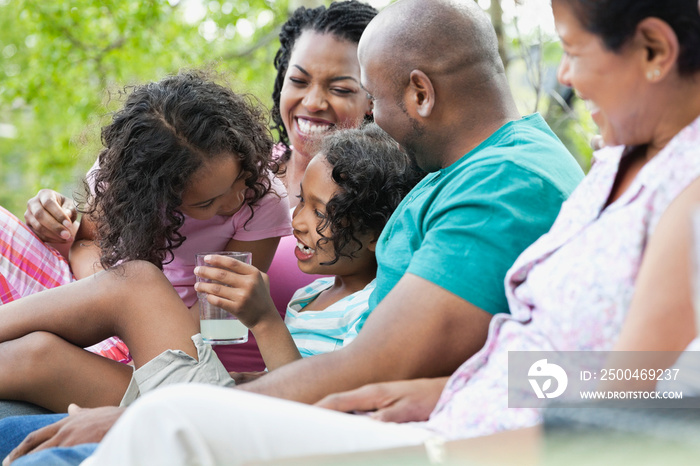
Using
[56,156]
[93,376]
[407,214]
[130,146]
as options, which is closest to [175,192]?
[130,146]

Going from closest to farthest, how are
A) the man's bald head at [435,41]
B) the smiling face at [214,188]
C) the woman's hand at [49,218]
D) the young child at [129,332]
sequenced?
the man's bald head at [435,41]
the young child at [129,332]
the smiling face at [214,188]
the woman's hand at [49,218]

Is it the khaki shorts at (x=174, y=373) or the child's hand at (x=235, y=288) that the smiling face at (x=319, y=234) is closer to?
the child's hand at (x=235, y=288)

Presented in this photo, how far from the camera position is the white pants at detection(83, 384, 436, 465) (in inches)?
56.5

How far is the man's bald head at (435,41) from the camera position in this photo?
2.42m

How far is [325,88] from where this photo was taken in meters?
3.87

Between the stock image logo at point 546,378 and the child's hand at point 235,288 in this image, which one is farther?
the child's hand at point 235,288

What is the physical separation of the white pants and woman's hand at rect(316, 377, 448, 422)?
0.35m

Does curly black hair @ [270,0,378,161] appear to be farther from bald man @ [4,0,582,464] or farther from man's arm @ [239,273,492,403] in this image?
man's arm @ [239,273,492,403]

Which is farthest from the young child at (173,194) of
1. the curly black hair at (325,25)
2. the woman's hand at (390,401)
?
the woman's hand at (390,401)

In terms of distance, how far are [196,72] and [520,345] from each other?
1928 millimetres

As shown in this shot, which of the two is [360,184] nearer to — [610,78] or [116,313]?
[116,313]

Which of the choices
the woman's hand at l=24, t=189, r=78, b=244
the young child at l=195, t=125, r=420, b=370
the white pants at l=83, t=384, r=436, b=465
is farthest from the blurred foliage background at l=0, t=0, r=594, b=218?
the white pants at l=83, t=384, r=436, b=465

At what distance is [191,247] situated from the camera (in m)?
3.19

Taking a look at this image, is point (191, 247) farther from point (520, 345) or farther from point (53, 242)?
point (520, 345)
